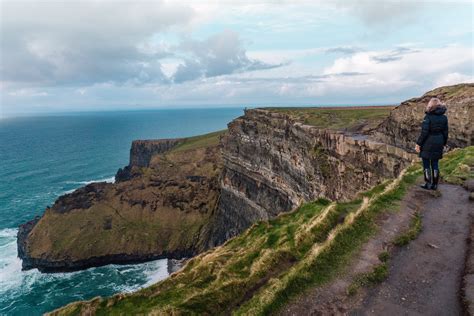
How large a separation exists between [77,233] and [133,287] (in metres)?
25.7

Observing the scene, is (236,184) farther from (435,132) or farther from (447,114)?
(435,132)

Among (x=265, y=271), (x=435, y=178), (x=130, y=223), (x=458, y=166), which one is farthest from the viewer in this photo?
(x=130, y=223)

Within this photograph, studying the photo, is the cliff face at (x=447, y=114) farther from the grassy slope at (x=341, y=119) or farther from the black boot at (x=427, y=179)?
the black boot at (x=427, y=179)

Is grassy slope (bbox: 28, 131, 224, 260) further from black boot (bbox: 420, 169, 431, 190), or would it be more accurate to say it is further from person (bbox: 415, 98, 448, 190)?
person (bbox: 415, 98, 448, 190)

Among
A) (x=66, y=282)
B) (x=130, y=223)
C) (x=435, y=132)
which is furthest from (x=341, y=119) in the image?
(x=66, y=282)

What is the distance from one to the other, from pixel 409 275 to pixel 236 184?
67.9 m

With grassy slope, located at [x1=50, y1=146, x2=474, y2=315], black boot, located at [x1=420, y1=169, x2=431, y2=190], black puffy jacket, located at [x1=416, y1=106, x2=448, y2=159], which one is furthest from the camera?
black boot, located at [x1=420, y1=169, x2=431, y2=190]

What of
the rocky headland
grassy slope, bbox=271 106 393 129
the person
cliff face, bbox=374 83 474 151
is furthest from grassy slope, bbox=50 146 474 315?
grassy slope, bbox=271 106 393 129

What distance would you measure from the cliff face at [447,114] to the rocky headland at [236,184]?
99mm

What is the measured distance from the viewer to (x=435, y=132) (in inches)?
619

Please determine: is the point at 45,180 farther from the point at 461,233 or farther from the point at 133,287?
the point at 461,233

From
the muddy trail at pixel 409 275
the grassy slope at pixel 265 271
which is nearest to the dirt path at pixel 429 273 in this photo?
the muddy trail at pixel 409 275

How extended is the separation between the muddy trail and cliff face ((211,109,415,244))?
71.4ft

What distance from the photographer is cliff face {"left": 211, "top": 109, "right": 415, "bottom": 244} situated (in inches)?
1532
